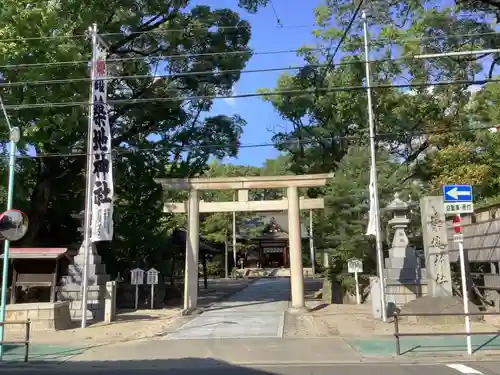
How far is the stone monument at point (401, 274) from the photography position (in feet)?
54.4

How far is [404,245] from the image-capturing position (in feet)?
57.0

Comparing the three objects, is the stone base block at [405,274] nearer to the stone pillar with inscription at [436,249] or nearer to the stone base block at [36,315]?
the stone pillar with inscription at [436,249]

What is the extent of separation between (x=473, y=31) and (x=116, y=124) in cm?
1633

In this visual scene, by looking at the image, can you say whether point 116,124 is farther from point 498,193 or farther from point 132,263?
point 498,193

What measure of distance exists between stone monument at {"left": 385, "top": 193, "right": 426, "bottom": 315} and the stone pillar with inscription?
23.2 inches

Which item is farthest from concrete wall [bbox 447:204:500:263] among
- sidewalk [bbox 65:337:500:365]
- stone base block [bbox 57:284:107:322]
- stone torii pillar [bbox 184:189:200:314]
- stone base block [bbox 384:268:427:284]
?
stone base block [bbox 57:284:107:322]

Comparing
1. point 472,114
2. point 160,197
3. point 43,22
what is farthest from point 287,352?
point 472,114

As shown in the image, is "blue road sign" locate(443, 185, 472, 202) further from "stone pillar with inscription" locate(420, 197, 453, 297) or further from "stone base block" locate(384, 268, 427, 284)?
"stone base block" locate(384, 268, 427, 284)

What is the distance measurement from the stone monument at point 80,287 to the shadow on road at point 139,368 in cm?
813

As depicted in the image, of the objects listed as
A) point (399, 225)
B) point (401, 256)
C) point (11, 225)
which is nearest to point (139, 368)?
point (11, 225)

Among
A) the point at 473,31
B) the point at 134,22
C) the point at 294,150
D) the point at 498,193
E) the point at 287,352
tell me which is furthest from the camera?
the point at 294,150

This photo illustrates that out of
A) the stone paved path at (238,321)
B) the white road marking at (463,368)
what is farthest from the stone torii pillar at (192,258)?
the white road marking at (463,368)

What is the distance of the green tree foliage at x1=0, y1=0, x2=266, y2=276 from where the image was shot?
62.9 ft

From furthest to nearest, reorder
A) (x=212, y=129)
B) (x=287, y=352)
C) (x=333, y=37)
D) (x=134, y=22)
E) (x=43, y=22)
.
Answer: (x=333, y=37) → (x=212, y=129) → (x=134, y=22) → (x=43, y=22) → (x=287, y=352)
